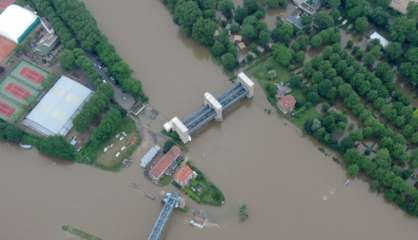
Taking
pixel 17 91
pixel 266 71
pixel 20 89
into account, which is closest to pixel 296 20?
pixel 266 71

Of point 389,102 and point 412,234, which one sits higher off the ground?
point 389,102

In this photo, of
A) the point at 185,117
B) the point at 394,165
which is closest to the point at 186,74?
the point at 185,117

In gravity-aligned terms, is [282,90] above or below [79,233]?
below

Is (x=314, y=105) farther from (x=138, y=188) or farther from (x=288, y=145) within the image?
(x=138, y=188)

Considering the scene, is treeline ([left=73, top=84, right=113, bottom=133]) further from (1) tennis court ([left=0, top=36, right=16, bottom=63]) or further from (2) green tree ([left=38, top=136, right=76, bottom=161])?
(1) tennis court ([left=0, top=36, right=16, bottom=63])

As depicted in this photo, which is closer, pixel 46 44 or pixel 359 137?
pixel 359 137

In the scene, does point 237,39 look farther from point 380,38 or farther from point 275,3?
point 380,38

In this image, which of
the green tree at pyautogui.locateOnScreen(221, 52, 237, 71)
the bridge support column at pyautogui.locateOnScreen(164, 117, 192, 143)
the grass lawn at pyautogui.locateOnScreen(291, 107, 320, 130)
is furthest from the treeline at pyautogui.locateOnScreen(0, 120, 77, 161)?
the grass lawn at pyautogui.locateOnScreen(291, 107, 320, 130)
